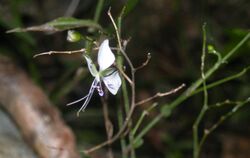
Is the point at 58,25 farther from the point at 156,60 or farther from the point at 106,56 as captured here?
the point at 156,60

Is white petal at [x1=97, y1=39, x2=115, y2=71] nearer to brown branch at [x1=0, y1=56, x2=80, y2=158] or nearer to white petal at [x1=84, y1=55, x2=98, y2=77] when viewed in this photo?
white petal at [x1=84, y1=55, x2=98, y2=77]

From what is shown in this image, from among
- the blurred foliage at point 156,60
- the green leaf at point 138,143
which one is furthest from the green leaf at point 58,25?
the blurred foliage at point 156,60

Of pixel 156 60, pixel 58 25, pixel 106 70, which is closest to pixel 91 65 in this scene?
pixel 106 70

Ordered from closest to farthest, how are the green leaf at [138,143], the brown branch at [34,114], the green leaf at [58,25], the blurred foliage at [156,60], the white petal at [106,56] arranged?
the white petal at [106,56], the green leaf at [58,25], the green leaf at [138,143], the brown branch at [34,114], the blurred foliage at [156,60]

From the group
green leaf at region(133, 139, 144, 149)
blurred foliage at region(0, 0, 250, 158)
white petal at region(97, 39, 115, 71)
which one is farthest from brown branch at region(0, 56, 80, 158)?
white petal at region(97, 39, 115, 71)

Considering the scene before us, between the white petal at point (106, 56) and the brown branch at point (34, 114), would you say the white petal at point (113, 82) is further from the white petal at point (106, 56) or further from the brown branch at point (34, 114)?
the brown branch at point (34, 114)
